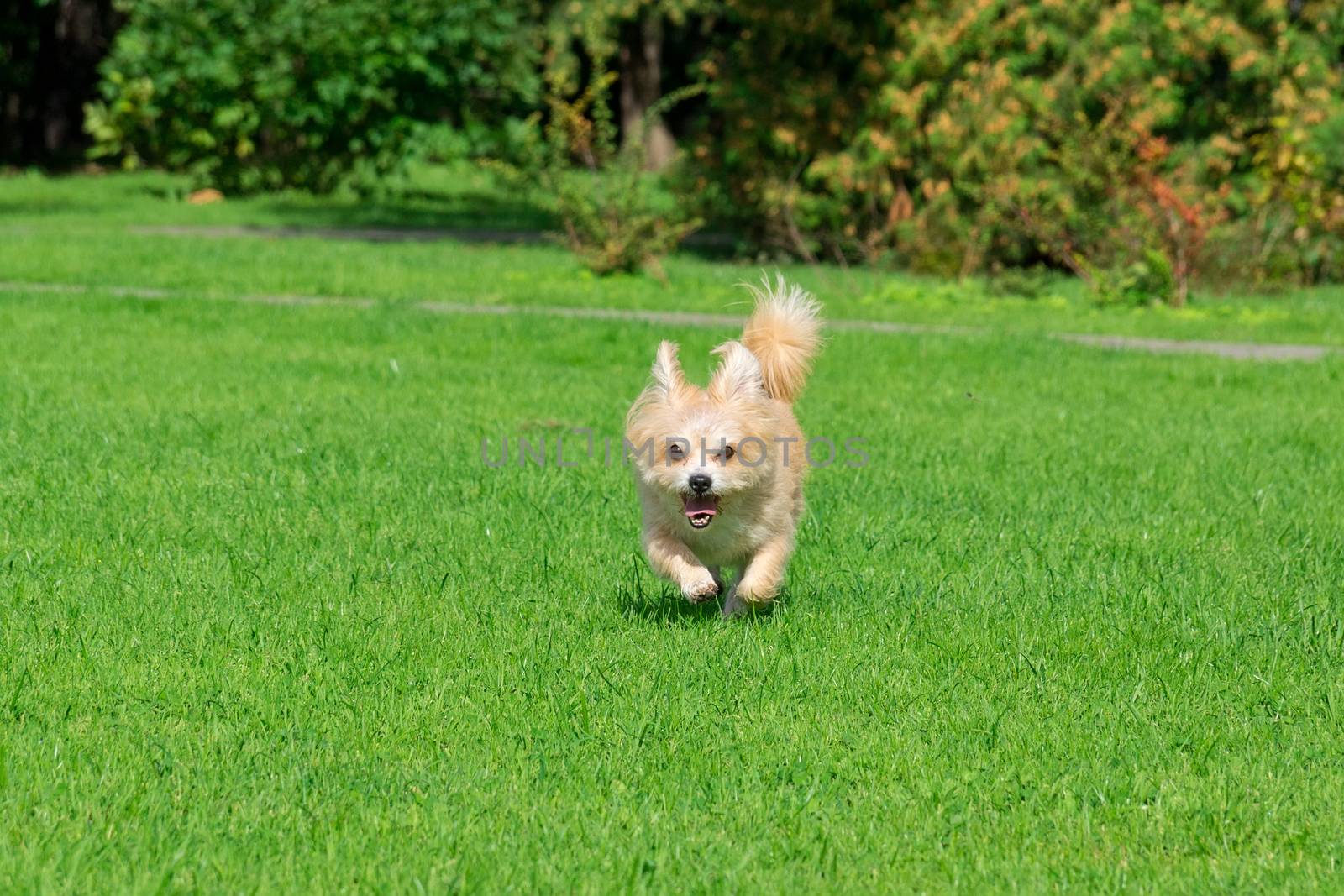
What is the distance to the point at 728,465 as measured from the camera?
19.6 ft

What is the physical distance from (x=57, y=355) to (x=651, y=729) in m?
8.91

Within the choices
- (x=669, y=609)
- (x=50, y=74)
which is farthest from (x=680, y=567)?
(x=50, y=74)

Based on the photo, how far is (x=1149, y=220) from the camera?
59.7ft

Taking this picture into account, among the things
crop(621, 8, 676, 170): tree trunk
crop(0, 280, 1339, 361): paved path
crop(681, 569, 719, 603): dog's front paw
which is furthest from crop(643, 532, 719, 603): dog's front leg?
crop(621, 8, 676, 170): tree trunk

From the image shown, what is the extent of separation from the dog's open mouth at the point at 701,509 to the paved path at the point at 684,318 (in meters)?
8.78

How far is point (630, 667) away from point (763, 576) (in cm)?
75

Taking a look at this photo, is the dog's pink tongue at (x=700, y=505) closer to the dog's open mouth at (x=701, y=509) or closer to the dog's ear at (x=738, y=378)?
the dog's open mouth at (x=701, y=509)

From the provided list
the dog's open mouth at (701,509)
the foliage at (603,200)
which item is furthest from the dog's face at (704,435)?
the foliage at (603,200)

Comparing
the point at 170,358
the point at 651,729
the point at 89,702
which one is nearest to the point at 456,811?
the point at 651,729

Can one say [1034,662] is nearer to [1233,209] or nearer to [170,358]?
[170,358]

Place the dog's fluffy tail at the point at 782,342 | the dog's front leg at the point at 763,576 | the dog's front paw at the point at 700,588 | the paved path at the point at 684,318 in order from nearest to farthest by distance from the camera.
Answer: the dog's front paw at the point at 700,588 < the dog's front leg at the point at 763,576 < the dog's fluffy tail at the point at 782,342 < the paved path at the point at 684,318

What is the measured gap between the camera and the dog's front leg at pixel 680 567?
19.9 ft

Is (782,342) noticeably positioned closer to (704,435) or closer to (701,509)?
(704,435)

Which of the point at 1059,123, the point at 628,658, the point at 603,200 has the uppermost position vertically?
the point at 1059,123
